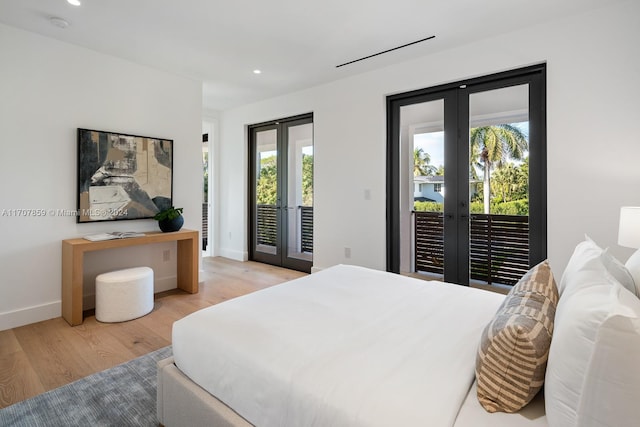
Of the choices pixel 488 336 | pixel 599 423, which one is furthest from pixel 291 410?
pixel 599 423

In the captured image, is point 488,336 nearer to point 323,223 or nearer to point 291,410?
point 291,410

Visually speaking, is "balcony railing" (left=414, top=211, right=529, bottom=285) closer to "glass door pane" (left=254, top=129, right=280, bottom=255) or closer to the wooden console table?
"glass door pane" (left=254, top=129, right=280, bottom=255)

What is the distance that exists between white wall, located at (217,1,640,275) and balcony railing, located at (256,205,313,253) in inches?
29.7

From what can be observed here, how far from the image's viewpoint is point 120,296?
2.94 meters

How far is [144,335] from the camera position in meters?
2.68

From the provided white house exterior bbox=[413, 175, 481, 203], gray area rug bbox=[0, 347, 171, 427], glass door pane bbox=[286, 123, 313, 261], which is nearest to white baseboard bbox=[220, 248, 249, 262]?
glass door pane bbox=[286, 123, 313, 261]

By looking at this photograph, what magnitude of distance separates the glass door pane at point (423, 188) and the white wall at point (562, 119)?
0.89 ft

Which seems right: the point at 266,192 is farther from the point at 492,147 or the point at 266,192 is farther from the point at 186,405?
the point at 186,405

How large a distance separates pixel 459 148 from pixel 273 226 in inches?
122

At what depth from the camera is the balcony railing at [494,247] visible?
3096 millimetres

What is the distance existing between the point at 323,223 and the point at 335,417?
354 centimetres

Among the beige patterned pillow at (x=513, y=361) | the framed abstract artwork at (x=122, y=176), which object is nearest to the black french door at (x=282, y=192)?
the framed abstract artwork at (x=122, y=176)

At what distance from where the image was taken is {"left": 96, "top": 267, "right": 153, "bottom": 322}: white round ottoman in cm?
291

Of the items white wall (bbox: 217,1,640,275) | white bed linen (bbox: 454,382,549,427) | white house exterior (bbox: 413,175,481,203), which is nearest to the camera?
white bed linen (bbox: 454,382,549,427)
